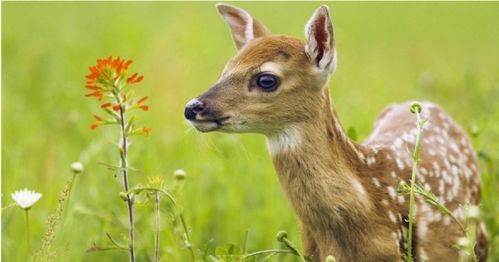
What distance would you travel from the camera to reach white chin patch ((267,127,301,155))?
Result: 164 inches

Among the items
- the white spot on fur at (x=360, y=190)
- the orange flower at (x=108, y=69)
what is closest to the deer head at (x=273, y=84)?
the white spot on fur at (x=360, y=190)

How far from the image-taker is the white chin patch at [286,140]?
417 centimetres

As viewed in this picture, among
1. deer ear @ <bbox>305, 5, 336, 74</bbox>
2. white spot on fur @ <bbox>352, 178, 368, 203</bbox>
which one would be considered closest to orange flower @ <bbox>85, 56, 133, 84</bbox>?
deer ear @ <bbox>305, 5, 336, 74</bbox>

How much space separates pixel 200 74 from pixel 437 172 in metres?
6.09

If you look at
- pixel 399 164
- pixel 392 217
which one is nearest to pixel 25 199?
pixel 392 217

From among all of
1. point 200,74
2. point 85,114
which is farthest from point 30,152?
point 200,74

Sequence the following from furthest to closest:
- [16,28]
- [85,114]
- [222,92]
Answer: [16,28], [85,114], [222,92]

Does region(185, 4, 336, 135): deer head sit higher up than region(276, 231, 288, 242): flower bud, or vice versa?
region(185, 4, 336, 135): deer head

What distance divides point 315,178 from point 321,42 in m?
0.55

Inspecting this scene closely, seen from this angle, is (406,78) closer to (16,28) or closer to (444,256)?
(16,28)

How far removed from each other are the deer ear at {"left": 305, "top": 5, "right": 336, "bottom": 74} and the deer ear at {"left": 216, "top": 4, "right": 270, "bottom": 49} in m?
0.46

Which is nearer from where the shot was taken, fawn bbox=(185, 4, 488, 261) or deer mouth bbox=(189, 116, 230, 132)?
deer mouth bbox=(189, 116, 230, 132)

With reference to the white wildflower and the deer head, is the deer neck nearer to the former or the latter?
the deer head

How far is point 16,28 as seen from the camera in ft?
42.3
